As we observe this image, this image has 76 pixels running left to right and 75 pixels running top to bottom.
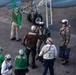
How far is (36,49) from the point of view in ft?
→ 43.1

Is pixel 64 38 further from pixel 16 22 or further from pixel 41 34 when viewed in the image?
pixel 16 22

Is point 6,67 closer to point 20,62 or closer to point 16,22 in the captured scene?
point 20,62

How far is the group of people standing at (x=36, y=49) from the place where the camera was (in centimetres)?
1120

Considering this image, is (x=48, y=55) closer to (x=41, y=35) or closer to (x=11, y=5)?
(x=41, y=35)

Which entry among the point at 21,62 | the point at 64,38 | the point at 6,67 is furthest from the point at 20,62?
the point at 64,38

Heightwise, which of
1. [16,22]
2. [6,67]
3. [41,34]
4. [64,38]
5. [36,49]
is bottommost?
[6,67]

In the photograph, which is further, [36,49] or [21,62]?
[36,49]

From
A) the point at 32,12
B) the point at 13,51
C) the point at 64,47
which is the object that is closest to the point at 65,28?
the point at 64,47

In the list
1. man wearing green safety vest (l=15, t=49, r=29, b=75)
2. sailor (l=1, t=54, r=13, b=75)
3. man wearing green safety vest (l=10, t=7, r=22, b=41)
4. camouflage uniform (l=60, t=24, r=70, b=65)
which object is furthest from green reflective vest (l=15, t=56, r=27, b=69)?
man wearing green safety vest (l=10, t=7, r=22, b=41)

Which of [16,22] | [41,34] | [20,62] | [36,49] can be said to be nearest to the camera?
[20,62]

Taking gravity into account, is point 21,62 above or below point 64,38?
below

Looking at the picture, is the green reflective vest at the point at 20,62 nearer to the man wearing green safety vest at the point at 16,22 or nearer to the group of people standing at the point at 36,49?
the group of people standing at the point at 36,49

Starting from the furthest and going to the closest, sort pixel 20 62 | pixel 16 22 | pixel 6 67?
1. pixel 16 22
2. pixel 20 62
3. pixel 6 67

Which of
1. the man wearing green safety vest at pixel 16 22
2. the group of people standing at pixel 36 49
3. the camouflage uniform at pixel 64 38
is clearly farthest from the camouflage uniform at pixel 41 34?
the man wearing green safety vest at pixel 16 22
